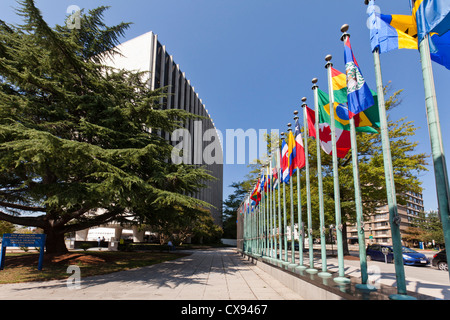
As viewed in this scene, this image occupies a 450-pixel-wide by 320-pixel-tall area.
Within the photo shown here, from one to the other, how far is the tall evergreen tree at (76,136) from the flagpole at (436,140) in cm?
820

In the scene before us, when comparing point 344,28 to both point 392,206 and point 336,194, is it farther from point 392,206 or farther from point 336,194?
point 392,206

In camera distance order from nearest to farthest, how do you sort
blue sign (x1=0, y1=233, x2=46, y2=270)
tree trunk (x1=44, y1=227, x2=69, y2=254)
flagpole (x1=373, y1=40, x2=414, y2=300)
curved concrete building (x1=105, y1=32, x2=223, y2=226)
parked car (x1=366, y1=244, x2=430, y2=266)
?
flagpole (x1=373, y1=40, x2=414, y2=300), blue sign (x1=0, y1=233, x2=46, y2=270), tree trunk (x1=44, y1=227, x2=69, y2=254), parked car (x1=366, y1=244, x2=430, y2=266), curved concrete building (x1=105, y1=32, x2=223, y2=226)

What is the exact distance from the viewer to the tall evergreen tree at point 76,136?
10398 mm

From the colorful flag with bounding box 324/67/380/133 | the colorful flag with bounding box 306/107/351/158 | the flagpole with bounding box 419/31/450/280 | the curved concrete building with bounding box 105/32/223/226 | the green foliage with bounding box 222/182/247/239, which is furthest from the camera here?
the green foliage with bounding box 222/182/247/239

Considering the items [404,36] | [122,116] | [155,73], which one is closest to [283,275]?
[404,36]

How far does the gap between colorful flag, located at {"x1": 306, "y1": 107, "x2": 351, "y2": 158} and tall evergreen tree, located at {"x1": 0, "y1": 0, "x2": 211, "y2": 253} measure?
5.34 meters

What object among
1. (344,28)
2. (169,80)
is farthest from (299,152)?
(169,80)

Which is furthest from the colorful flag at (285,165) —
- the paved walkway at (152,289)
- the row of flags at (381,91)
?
the paved walkway at (152,289)

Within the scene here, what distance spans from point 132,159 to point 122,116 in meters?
3.84

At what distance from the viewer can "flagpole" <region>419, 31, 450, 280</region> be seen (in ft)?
15.1

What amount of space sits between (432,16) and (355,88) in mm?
2126

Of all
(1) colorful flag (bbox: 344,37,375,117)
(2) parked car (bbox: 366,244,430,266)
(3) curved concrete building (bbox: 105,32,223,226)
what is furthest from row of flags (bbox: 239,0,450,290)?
(3) curved concrete building (bbox: 105,32,223,226)

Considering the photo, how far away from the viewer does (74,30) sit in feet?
48.3

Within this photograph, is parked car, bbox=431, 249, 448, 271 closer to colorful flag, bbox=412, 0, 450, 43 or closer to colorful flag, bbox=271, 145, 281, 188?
colorful flag, bbox=271, 145, 281, 188
